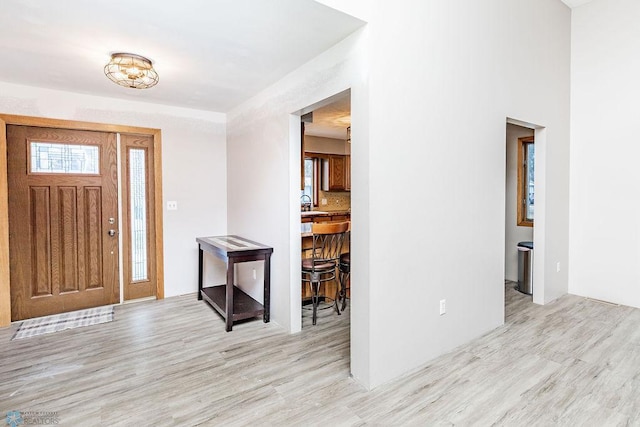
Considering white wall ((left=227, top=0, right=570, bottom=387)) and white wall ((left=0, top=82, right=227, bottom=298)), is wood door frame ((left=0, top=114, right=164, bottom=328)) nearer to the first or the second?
white wall ((left=0, top=82, right=227, bottom=298))

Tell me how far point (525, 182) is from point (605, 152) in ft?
3.06

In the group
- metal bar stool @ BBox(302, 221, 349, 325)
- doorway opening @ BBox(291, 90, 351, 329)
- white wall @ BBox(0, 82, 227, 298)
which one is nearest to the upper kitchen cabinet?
doorway opening @ BBox(291, 90, 351, 329)

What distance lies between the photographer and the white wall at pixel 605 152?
12.6 feet

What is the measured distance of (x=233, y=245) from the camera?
12.1 feet

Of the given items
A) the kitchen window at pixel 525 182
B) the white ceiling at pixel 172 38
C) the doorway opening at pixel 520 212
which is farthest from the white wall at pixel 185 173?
the kitchen window at pixel 525 182

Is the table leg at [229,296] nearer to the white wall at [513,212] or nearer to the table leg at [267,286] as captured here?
the table leg at [267,286]

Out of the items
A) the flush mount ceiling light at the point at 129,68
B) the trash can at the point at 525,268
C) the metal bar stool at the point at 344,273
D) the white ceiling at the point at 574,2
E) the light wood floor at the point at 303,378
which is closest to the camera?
the light wood floor at the point at 303,378

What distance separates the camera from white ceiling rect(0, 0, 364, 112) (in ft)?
6.85

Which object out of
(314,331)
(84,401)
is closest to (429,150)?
(314,331)

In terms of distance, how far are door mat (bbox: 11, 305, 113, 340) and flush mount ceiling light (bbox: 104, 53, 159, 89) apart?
2430mm

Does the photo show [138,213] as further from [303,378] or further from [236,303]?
[303,378]

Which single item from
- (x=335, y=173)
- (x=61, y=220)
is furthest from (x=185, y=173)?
(x=335, y=173)

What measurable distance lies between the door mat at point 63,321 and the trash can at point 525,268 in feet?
16.0

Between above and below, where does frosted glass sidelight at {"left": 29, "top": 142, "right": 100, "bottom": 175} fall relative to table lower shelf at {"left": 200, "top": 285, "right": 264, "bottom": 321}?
above
